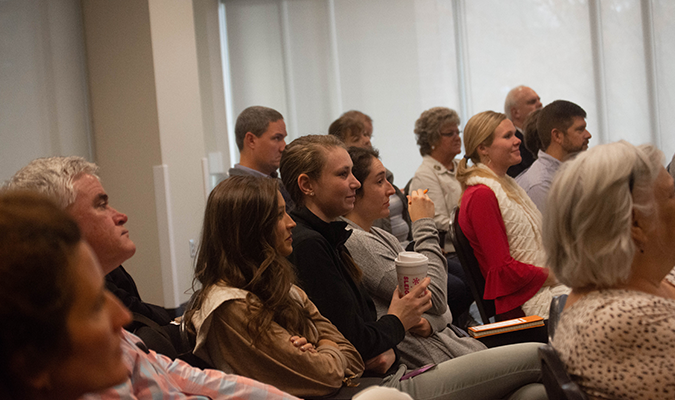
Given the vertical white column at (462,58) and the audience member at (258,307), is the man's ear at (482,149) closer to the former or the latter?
the audience member at (258,307)

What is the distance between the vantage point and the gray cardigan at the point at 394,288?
1.89 meters

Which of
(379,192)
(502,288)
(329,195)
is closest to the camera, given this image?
(329,195)

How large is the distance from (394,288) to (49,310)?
4.80ft

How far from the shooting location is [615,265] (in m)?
1.11

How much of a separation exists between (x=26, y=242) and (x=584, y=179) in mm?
1011

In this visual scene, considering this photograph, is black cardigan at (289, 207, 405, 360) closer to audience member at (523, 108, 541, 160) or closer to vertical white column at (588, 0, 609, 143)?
audience member at (523, 108, 541, 160)

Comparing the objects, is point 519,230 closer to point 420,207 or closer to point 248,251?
point 420,207

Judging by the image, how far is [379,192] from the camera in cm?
215

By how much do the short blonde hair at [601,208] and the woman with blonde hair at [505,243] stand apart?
1167 mm

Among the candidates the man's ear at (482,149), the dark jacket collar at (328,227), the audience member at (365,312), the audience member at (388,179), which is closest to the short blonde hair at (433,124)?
the audience member at (388,179)

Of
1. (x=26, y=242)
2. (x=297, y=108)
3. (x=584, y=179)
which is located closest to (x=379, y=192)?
(x=584, y=179)

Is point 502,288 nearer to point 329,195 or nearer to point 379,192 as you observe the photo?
point 379,192

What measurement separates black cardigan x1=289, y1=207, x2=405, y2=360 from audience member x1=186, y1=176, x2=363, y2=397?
4 centimetres

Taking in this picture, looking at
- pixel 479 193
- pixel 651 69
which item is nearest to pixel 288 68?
pixel 651 69
